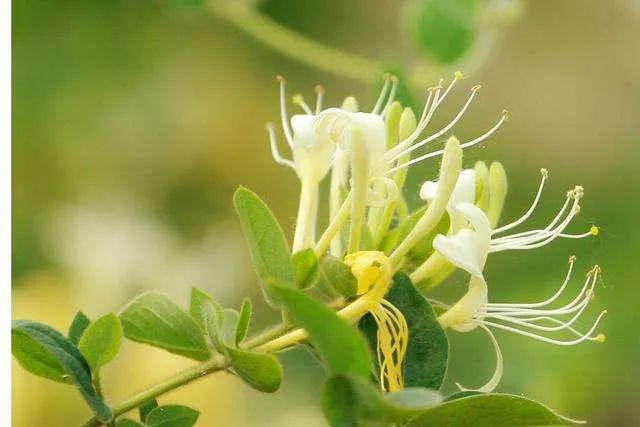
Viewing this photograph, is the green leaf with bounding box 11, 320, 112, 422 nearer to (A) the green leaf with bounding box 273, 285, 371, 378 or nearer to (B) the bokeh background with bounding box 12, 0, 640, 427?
(A) the green leaf with bounding box 273, 285, 371, 378

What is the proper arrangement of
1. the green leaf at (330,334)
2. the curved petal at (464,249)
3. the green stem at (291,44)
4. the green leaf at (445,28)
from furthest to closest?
the green stem at (291,44) < the green leaf at (445,28) < the curved petal at (464,249) < the green leaf at (330,334)

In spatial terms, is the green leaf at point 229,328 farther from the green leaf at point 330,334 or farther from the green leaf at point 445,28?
the green leaf at point 445,28

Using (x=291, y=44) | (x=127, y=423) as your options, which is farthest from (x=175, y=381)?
(x=291, y=44)

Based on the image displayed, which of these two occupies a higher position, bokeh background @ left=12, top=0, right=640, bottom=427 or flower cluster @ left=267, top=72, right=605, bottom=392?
bokeh background @ left=12, top=0, right=640, bottom=427

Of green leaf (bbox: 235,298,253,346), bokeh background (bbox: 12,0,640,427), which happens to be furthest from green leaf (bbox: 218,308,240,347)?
bokeh background (bbox: 12,0,640,427)

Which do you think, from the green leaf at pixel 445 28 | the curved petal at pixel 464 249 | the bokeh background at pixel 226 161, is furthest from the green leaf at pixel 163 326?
the green leaf at pixel 445 28

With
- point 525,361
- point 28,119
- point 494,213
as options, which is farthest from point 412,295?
point 28,119
